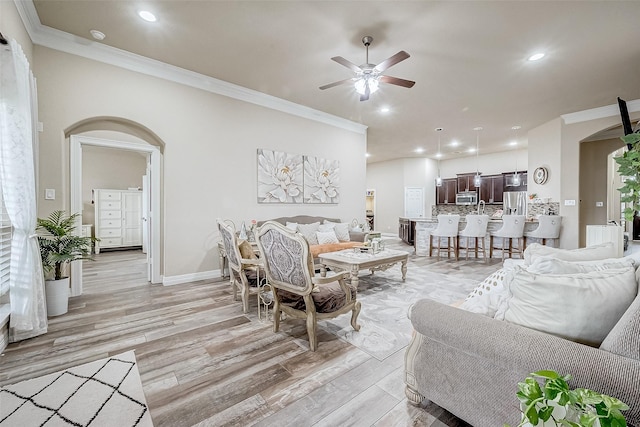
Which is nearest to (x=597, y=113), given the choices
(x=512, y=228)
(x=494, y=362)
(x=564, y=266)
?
(x=512, y=228)

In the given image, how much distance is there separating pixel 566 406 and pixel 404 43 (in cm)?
377

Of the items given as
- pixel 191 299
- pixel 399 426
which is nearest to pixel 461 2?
pixel 399 426

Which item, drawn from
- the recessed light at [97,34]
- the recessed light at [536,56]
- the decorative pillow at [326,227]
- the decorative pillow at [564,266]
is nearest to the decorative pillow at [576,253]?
the decorative pillow at [564,266]

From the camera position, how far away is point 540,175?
6344 mm

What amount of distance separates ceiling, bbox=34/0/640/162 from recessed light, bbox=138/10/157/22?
0.06 meters

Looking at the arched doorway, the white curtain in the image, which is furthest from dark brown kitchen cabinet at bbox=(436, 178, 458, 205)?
the white curtain

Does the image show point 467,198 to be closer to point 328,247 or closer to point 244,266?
point 328,247

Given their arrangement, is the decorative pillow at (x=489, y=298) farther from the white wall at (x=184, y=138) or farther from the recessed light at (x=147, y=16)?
the recessed light at (x=147, y=16)

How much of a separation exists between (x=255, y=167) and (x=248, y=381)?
148 inches

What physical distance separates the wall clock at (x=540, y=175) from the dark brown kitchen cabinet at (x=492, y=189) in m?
3.11

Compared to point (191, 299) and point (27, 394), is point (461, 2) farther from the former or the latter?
point (27, 394)

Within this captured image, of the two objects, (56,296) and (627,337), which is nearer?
(627,337)

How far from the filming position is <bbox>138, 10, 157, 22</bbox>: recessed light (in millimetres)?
2875

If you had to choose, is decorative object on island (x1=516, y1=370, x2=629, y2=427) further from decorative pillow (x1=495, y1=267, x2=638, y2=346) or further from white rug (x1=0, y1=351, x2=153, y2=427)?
white rug (x1=0, y1=351, x2=153, y2=427)
